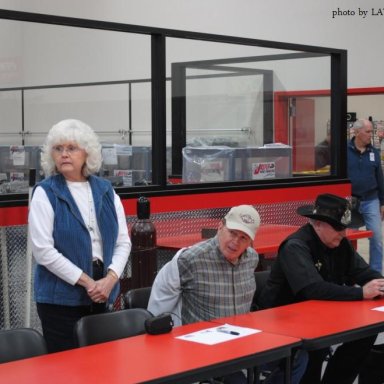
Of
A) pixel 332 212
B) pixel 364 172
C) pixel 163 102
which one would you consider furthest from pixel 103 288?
pixel 364 172

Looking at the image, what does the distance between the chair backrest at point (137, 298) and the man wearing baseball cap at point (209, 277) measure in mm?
162

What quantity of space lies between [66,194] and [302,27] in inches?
312

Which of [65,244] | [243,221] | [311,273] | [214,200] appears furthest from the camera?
[214,200]

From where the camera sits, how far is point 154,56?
5551 millimetres

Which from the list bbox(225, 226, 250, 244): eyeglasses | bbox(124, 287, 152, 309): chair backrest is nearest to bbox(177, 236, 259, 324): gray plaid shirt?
bbox(225, 226, 250, 244): eyeglasses

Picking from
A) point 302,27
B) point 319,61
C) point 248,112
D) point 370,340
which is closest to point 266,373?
point 370,340

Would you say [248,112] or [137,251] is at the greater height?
[248,112]

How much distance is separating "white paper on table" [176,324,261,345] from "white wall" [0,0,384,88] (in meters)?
7.79

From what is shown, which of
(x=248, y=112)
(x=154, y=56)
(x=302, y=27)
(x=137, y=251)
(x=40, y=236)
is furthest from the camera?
(x=302, y=27)

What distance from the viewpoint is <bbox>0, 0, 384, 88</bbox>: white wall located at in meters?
10.8

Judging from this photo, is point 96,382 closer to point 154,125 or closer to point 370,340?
point 370,340

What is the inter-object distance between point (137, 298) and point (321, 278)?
34.6 inches

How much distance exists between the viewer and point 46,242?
3828 millimetres

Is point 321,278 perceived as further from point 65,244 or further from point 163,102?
point 163,102
